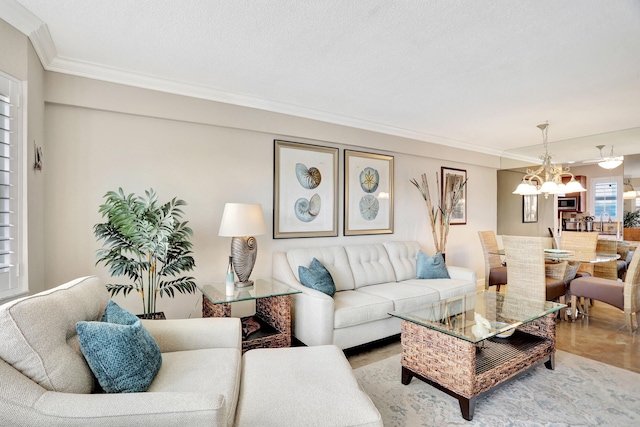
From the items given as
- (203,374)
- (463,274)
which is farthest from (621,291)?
(203,374)

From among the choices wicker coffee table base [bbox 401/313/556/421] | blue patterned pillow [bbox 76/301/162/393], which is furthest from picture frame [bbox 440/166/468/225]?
blue patterned pillow [bbox 76/301/162/393]

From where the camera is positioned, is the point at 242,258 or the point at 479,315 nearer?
the point at 479,315

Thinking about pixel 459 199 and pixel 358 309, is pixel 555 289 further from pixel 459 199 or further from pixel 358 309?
pixel 358 309

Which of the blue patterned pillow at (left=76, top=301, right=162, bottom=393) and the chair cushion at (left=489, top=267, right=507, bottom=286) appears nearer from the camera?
the blue patterned pillow at (left=76, top=301, right=162, bottom=393)

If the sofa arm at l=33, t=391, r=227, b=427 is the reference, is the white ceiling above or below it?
above

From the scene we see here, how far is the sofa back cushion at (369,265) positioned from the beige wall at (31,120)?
2707 mm

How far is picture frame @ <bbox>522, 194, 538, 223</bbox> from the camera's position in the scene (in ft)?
20.2

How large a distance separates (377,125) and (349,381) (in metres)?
3.34

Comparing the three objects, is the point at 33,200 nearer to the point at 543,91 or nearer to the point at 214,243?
the point at 214,243

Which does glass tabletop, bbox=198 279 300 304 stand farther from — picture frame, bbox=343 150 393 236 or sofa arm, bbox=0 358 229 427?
picture frame, bbox=343 150 393 236

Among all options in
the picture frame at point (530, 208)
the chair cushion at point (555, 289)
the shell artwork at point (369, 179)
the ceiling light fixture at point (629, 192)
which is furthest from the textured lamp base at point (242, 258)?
the ceiling light fixture at point (629, 192)

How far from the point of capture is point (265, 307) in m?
2.99

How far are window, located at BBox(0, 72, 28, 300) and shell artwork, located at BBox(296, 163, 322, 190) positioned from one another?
91.7 inches

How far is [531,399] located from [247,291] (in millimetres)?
2194
